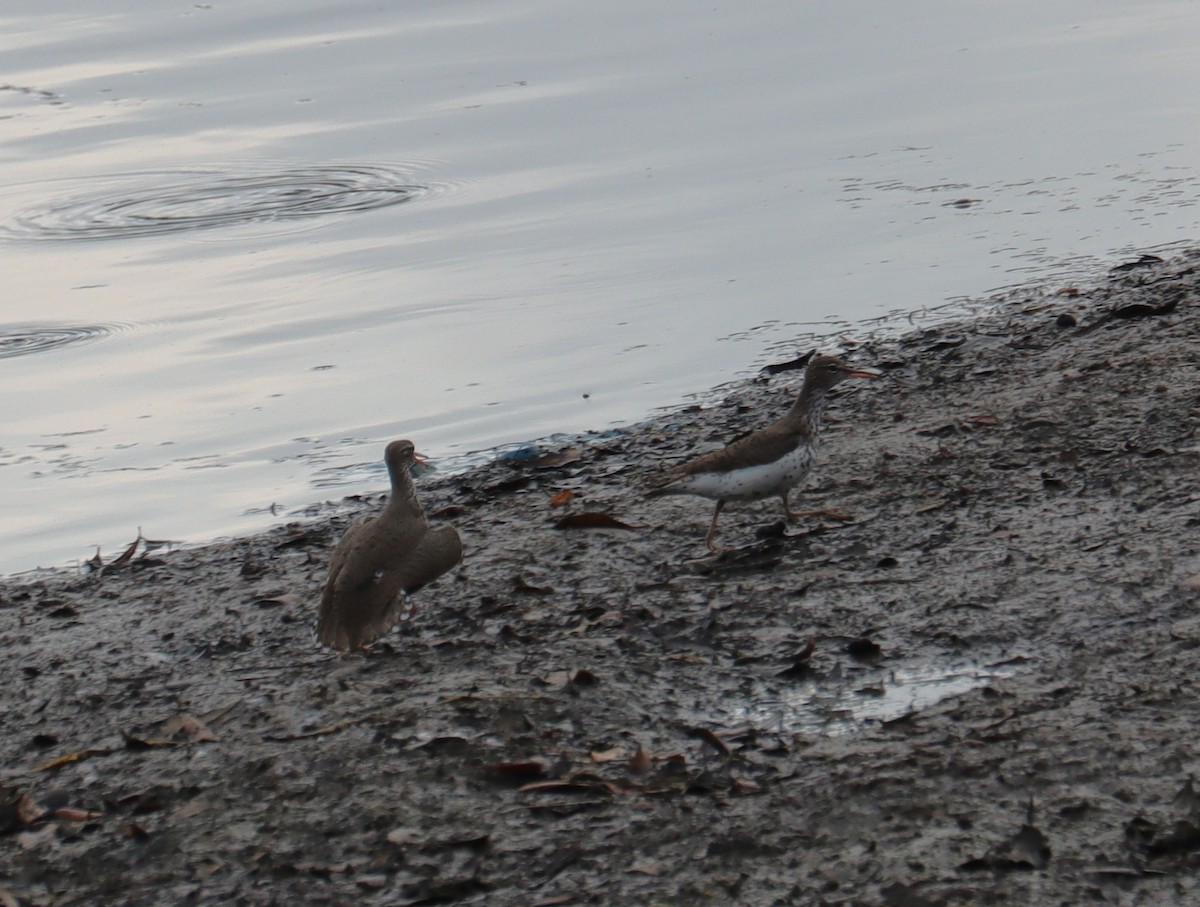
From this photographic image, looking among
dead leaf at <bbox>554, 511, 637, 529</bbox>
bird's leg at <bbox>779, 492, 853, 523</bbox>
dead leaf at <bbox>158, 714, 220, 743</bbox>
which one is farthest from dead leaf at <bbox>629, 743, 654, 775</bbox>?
dead leaf at <bbox>554, 511, 637, 529</bbox>

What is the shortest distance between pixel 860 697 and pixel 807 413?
2.20 metres

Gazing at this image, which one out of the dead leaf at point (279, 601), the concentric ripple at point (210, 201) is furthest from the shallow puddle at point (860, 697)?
the concentric ripple at point (210, 201)

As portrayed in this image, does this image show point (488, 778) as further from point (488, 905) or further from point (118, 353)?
Result: point (118, 353)

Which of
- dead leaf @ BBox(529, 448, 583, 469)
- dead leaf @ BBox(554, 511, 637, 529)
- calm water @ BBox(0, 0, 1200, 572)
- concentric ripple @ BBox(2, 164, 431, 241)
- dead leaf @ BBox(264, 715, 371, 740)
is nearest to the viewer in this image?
dead leaf @ BBox(264, 715, 371, 740)

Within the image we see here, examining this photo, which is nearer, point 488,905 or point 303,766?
point 488,905

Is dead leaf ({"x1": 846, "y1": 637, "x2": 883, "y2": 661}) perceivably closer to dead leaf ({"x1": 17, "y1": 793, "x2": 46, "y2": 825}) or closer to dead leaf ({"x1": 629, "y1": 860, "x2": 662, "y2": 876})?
dead leaf ({"x1": 629, "y1": 860, "x2": 662, "y2": 876})

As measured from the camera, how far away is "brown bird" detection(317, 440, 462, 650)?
607 cm

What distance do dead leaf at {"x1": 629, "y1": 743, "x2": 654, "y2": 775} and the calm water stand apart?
13.5 ft

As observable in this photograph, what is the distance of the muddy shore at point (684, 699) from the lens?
14.8 feet

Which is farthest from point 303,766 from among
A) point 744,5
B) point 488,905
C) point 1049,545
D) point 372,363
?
point 744,5

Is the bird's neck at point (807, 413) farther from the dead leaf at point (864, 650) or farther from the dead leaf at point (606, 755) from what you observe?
the dead leaf at point (606, 755)

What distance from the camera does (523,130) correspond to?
16656 mm

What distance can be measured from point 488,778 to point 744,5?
18.8 m

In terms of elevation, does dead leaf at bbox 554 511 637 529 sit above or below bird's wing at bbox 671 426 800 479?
below
